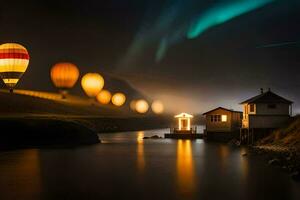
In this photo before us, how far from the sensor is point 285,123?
6706 centimetres

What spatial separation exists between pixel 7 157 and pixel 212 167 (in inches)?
967

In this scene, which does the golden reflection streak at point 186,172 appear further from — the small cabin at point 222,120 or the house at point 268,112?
the small cabin at point 222,120

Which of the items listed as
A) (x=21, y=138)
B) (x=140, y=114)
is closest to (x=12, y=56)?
(x=21, y=138)

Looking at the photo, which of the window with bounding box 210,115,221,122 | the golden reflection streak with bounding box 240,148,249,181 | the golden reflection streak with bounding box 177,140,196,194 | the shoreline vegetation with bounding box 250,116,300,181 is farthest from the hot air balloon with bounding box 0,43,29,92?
the golden reflection streak with bounding box 240,148,249,181

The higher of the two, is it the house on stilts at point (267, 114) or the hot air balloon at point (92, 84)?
the hot air balloon at point (92, 84)

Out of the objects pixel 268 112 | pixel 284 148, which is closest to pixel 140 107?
pixel 268 112

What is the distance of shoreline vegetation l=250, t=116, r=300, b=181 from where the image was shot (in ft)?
139

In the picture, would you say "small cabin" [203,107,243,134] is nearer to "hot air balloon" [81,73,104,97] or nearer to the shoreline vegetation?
the shoreline vegetation

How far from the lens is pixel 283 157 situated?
4806cm

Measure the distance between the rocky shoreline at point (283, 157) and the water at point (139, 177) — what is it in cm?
99

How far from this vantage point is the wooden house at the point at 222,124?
7850 centimetres

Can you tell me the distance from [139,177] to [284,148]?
22.8m

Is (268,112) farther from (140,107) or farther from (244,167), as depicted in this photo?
(140,107)

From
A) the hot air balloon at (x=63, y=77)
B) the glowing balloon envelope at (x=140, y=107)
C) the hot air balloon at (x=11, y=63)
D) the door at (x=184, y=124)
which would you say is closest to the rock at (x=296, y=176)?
the hot air balloon at (x=11, y=63)
